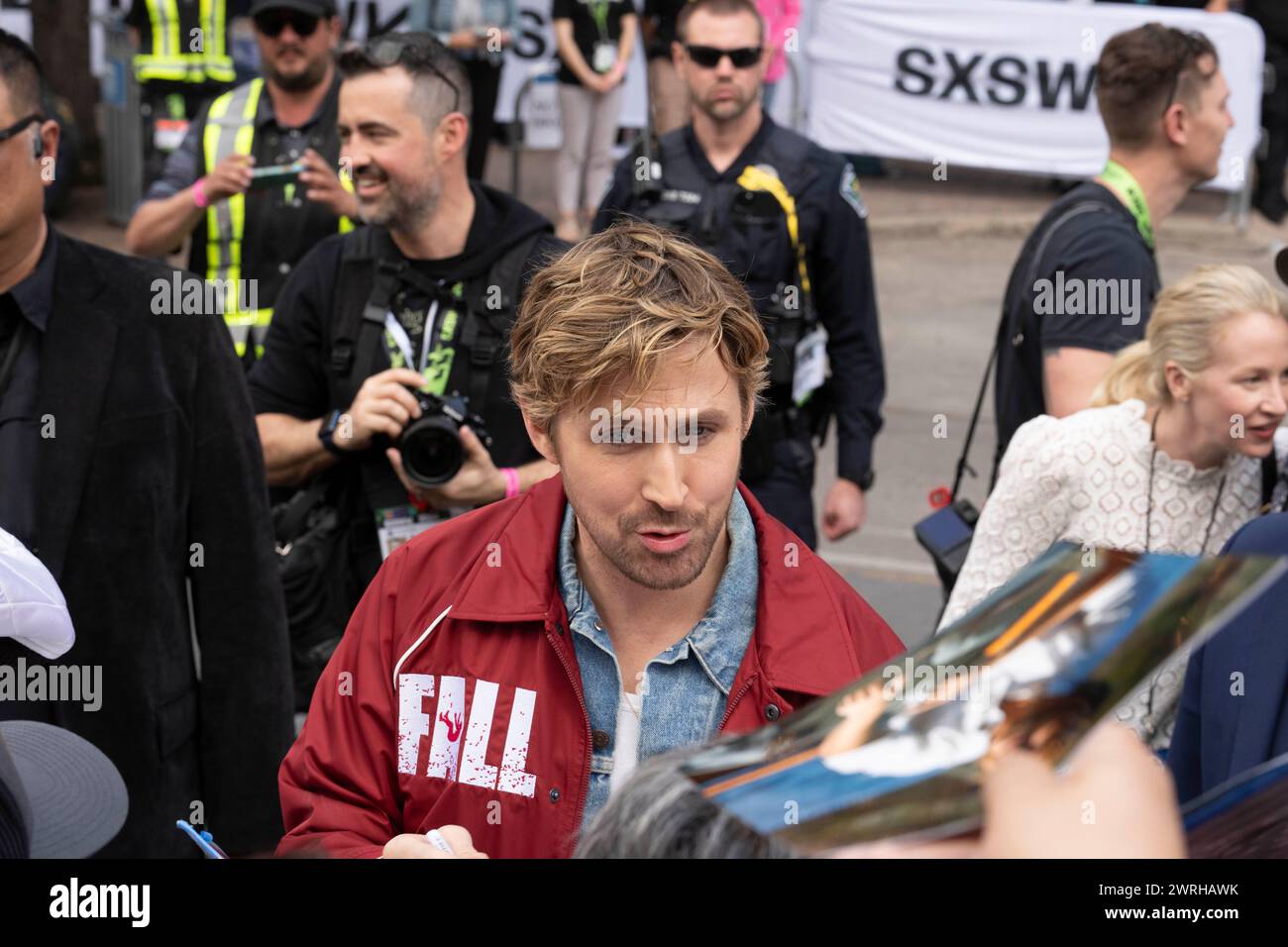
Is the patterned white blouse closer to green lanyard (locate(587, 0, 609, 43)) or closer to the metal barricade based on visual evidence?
green lanyard (locate(587, 0, 609, 43))

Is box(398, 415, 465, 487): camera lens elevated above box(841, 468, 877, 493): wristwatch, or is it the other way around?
box(398, 415, 465, 487): camera lens

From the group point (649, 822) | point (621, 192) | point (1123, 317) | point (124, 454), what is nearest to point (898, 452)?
point (621, 192)

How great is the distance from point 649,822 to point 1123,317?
135 inches

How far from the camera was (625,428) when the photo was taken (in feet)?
8.04

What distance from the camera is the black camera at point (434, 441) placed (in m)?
4.09

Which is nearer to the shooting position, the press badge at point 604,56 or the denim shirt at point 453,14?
the denim shirt at point 453,14

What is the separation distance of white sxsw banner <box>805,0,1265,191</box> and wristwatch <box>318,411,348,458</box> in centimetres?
1005

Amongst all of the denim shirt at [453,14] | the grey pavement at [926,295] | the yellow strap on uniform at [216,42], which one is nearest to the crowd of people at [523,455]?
the grey pavement at [926,295]

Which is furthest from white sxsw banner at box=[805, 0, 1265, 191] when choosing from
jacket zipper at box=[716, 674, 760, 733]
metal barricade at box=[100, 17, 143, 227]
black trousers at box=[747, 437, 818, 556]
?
jacket zipper at box=[716, 674, 760, 733]

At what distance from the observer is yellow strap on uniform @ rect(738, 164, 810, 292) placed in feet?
17.2

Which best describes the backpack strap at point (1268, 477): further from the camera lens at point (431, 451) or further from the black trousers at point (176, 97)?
the black trousers at point (176, 97)

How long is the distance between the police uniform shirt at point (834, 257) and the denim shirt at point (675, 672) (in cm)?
261
